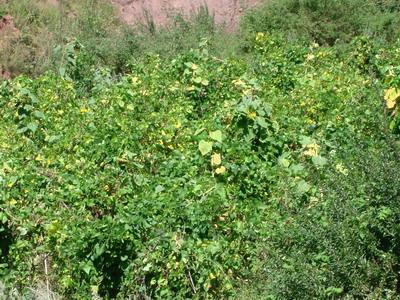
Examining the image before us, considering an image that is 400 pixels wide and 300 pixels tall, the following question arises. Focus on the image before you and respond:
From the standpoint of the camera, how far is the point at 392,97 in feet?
18.6

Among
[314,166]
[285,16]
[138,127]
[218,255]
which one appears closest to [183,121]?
[138,127]

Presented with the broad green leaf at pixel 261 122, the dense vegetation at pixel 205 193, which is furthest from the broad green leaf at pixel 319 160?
the broad green leaf at pixel 261 122

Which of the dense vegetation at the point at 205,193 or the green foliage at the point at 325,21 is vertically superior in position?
the dense vegetation at the point at 205,193

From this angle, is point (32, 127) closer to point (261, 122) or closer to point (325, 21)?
point (261, 122)

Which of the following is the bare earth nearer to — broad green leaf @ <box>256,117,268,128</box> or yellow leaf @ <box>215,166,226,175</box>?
broad green leaf @ <box>256,117,268,128</box>

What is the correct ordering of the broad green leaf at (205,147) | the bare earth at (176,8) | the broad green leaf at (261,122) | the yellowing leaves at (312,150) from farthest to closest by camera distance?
1. the bare earth at (176,8)
2. the broad green leaf at (261,122)
3. the yellowing leaves at (312,150)
4. the broad green leaf at (205,147)

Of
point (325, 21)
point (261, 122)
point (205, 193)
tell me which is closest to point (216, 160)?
point (205, 193)

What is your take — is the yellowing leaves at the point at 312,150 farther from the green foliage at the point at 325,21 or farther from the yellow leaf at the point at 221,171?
the green foliage at the point at 325,21

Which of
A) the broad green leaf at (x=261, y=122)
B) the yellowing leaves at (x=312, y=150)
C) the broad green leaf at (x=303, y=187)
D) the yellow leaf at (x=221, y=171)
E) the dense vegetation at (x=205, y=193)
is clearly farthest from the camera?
the broad green leaf at (x=261, y=122)

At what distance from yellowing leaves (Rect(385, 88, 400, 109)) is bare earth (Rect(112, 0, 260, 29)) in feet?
46.0

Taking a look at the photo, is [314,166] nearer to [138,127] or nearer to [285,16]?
[138,127]

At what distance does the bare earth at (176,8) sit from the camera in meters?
19.8

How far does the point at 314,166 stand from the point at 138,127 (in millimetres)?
1807

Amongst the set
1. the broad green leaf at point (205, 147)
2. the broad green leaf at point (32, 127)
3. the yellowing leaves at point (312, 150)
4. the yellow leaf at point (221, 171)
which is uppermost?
the broad green leaf at point (32, 127)
